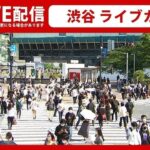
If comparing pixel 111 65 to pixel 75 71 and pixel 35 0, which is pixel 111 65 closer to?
pixel 75 71

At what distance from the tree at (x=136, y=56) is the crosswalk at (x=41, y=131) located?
31858 millimetres

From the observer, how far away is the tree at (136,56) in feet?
202

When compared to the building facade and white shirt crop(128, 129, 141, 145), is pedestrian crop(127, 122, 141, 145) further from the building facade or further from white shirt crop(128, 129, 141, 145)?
the building facade

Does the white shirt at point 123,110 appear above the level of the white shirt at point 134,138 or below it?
above

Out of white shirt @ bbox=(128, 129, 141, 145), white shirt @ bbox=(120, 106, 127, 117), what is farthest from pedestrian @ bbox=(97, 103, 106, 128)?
white shirt @ bbox=(128, 129, 141, 145)

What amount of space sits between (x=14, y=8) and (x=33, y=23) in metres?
0.41

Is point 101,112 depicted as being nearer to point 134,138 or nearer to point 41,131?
point 41,131

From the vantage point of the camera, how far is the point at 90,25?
1018 cm

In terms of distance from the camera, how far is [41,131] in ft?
80.3

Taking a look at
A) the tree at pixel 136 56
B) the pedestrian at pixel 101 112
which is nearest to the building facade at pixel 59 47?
the tree at pixel 136 56

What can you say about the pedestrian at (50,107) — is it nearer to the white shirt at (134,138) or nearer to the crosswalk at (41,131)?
the crosswalk at (41,131)

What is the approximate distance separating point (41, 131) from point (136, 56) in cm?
4133

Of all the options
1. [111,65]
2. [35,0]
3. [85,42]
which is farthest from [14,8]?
[85,42]

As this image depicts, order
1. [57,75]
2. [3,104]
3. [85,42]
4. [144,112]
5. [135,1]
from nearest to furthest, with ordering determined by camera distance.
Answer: [135,1]
[3,104]
[144,112]
[57,75]
[85,42]
